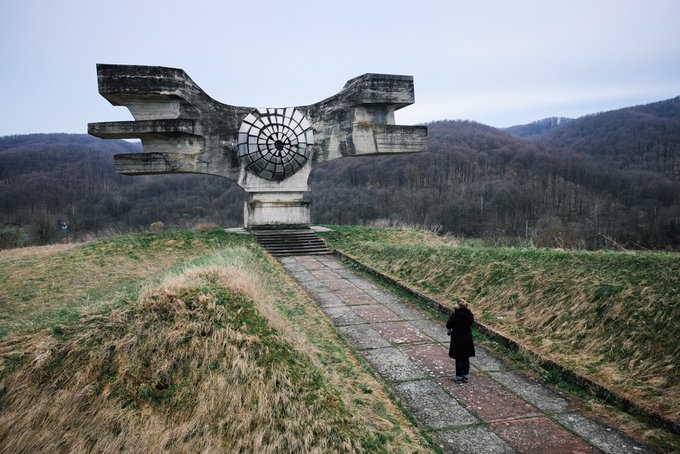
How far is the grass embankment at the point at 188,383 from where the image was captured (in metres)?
4.44

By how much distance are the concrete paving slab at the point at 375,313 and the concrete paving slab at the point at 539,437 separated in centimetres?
337

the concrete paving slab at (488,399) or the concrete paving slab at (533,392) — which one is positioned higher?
the concrete paving slab at (488,399)

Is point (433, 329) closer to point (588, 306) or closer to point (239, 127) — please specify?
point (588, 306)

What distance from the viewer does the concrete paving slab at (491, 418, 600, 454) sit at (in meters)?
4.41

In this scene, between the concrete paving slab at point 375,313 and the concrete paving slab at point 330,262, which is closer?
the concrete paving slab at point 375,313

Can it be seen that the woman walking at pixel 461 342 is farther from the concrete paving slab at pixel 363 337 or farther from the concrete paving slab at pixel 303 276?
the concrete paving slab at pixel 303 276

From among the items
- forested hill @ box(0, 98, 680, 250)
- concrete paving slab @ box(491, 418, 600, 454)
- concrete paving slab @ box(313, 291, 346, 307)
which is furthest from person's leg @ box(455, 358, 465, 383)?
forested hill @ box(0, 98, 680, 250)

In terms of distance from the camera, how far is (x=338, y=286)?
10328 millimetres

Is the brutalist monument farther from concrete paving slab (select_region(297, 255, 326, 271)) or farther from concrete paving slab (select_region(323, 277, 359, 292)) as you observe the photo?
concrete paving slab (select_region(323, 277, 359, 292))

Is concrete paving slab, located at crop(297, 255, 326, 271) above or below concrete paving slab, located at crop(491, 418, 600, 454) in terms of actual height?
above

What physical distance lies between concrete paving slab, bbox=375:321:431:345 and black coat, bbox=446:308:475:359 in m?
1.31

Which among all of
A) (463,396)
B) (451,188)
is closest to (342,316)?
(463,396)

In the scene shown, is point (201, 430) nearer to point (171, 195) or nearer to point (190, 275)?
point (190, 275)

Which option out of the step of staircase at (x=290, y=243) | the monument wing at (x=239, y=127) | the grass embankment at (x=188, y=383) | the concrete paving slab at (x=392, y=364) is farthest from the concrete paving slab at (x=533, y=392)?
the monument wing at (x=239, y=127)
